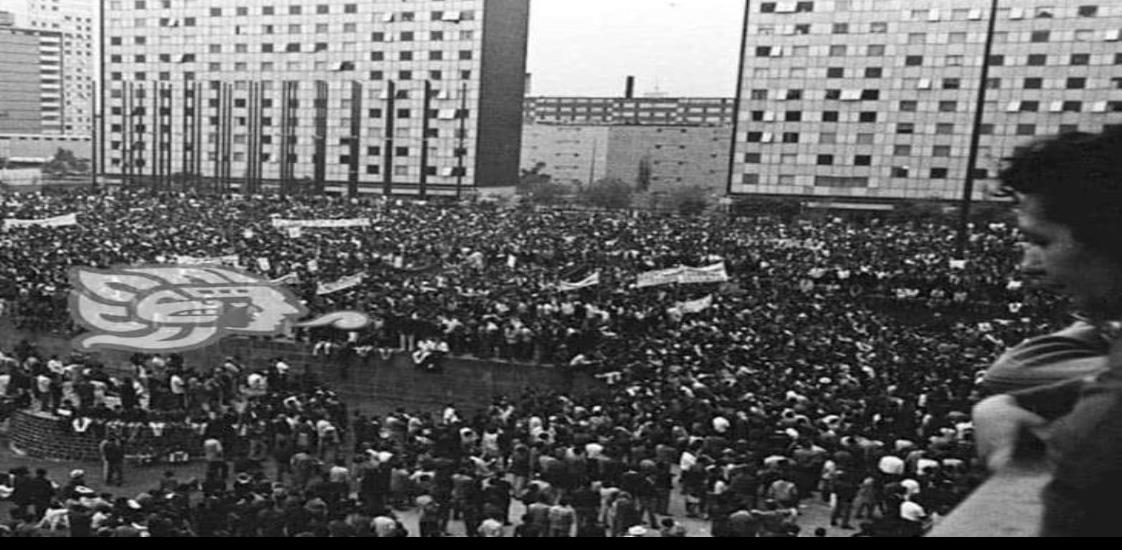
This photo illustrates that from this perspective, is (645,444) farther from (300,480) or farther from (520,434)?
(300,480)

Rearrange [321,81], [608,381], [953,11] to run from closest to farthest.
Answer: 1. [608,381]
2. [953,11]
3. [321,81]

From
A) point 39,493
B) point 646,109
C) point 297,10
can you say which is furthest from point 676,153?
point 39,493

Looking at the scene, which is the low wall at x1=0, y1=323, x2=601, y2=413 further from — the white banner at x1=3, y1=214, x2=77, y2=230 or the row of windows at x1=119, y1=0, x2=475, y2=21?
the row of windows at x1=119, y1=0, x2=475, y2=21

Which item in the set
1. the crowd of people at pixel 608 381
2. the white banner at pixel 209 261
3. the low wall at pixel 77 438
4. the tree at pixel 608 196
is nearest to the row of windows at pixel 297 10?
the tree at pixel 608 196

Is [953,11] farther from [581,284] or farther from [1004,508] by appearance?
[1004,508]

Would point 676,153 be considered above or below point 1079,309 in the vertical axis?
above

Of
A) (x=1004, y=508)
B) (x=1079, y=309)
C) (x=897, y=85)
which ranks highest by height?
(x=897, y=85)

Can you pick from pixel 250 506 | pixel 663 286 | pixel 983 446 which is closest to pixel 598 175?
pixel 663 286
